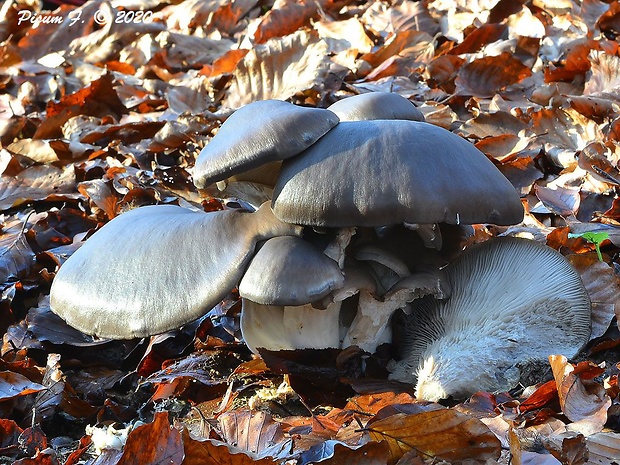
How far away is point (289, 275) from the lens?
1.94 m

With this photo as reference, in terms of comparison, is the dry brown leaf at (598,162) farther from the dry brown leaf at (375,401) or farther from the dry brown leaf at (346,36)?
the dry brown leaf at (346,36)

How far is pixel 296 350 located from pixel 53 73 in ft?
16.5

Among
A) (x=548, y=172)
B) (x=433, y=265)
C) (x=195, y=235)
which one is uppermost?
(x=195, y=235)

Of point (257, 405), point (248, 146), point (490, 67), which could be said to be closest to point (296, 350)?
point (257, 405)

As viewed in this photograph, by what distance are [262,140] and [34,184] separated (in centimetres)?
274

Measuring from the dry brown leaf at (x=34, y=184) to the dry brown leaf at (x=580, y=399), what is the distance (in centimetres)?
317

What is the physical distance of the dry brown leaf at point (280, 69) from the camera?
4547 mm

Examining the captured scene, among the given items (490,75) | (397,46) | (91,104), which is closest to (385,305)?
(490,75)

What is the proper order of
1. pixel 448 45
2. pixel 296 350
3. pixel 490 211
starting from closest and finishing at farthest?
1. pixel 490 211
2. pixel 296 350
3. pixel 448 45

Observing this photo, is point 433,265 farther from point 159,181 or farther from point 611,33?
point 611,33

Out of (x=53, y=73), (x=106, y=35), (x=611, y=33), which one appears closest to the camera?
(x=611, y=33)

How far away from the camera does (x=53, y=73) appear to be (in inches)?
249

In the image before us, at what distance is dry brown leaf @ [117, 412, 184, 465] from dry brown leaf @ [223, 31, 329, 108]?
3.18 metres

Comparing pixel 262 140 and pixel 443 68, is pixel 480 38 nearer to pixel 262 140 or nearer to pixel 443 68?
pixel 443 68
